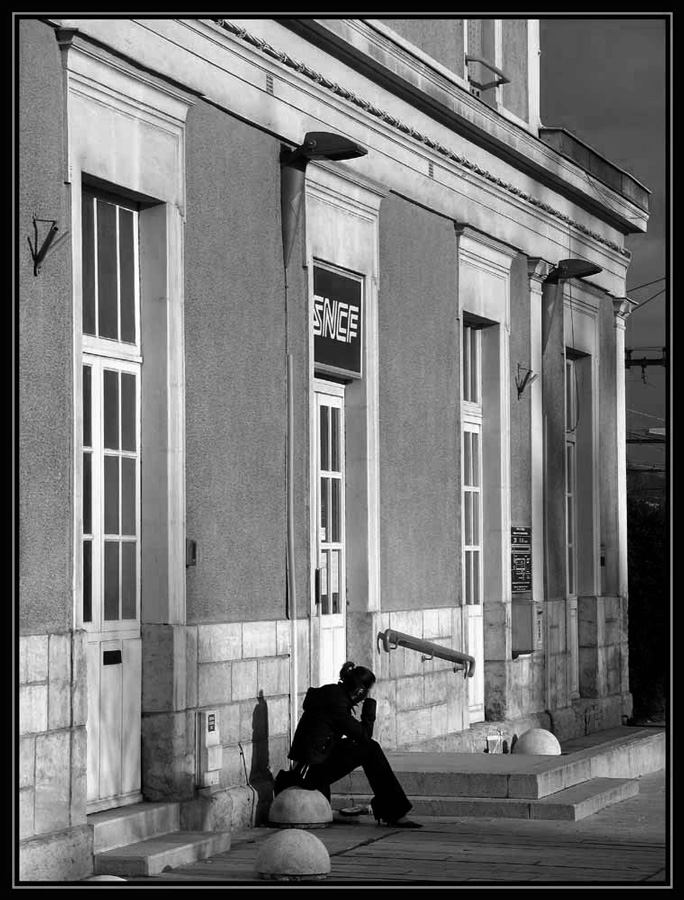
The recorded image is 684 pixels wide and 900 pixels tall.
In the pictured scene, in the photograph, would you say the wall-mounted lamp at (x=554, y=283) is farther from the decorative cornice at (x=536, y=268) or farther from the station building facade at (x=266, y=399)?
the decorative cornice at (x=536, y=268)

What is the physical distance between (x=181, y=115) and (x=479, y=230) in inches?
230

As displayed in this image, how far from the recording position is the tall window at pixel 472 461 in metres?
16.2

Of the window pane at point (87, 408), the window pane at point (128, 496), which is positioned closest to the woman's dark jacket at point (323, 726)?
the window pane at point (128, 496)

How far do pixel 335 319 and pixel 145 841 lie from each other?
15.4ft

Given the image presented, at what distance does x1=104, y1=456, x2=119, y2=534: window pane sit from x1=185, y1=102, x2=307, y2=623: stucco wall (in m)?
0.56

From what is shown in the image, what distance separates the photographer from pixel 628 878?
940cm

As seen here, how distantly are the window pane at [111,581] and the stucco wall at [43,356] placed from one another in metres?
0.89

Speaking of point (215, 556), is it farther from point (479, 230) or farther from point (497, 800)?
point (479, 230)

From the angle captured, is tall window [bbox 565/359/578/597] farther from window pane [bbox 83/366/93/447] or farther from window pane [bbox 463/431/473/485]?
window pane [bbox 83/366/93/447]

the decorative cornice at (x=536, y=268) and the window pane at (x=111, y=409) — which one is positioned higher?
the decorative cornice at (x=536, y=268)

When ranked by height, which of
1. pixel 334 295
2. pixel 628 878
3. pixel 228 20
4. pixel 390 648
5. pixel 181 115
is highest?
pixel 228 20

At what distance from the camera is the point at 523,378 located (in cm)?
1727

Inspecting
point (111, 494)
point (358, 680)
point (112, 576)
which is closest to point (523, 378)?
point (358, 680)

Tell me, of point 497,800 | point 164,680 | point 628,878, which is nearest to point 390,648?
point 497,800
